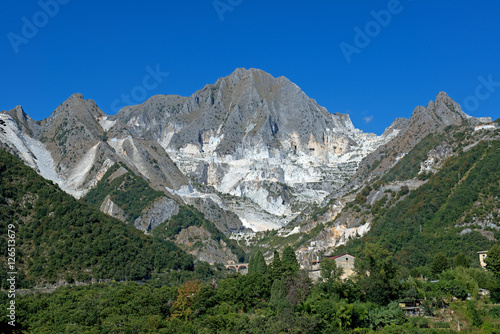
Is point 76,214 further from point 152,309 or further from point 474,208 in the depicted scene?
point 474,208

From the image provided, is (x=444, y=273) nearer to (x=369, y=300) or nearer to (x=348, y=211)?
(x=369, y=300)

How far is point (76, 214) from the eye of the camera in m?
120

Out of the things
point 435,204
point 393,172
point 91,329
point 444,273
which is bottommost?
point 91,329

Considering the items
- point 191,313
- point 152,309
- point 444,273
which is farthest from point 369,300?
point 152,309

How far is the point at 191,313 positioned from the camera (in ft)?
237

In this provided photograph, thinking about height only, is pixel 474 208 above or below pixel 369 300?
above

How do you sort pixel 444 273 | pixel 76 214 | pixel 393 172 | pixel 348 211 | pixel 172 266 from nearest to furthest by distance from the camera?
pixel 444 273 → pixel 76 214 → pixel 172 266 → pixel 348 211 → pixel 393 172

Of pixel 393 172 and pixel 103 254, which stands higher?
pixel 393 172

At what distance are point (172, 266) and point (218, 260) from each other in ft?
131

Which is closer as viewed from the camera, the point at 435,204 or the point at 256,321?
the point at 256,321

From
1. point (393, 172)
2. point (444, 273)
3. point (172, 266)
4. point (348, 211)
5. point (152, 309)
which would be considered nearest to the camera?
point (152, 309)

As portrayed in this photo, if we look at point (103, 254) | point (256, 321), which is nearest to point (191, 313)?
→ point (256, 321)

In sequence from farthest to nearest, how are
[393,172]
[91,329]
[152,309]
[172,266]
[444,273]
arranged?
1. [393,172]
2. [172,266]
3. [444,273]
4. [152,309]
5. [91,329]

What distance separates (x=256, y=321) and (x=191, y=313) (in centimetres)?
1125
